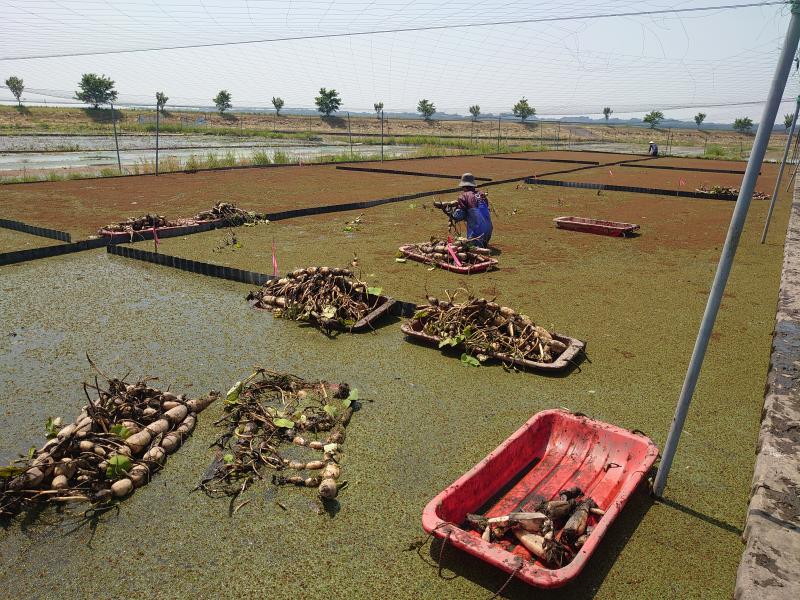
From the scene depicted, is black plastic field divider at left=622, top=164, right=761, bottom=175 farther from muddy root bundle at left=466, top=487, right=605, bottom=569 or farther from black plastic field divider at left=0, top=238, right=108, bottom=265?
muddy root bundle at left=466, top=487, right=605, bottom=569

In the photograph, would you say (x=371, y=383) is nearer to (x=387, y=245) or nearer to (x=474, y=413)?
(x=474, y=413)

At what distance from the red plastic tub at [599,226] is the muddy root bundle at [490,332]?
609 cm

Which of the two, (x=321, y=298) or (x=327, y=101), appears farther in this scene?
(x=327, y=101)

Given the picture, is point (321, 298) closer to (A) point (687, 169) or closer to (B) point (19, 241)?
(B) point (19, 241)

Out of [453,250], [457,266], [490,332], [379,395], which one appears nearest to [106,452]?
[379,395]

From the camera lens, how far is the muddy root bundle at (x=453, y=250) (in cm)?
809

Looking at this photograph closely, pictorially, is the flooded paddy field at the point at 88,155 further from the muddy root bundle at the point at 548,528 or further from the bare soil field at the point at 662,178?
the muddy root bundle at the point at 548,528

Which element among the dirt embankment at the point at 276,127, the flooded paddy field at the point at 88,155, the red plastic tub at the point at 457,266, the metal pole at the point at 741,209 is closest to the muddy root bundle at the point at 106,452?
the metal pole at the point at 741,209

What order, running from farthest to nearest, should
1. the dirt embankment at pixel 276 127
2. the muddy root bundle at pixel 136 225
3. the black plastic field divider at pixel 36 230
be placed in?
the dirt embankment at pixel 276 127
the muddy root bundle at pixel 136 225
the black plastic field divider at pixel 36 230

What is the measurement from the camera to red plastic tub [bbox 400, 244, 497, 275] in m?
7.81

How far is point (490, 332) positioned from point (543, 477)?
74.6 inches

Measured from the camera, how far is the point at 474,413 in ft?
13.5

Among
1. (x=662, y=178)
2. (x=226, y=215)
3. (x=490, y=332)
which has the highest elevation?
(x=662, y=178)

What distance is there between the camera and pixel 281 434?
149 inches
